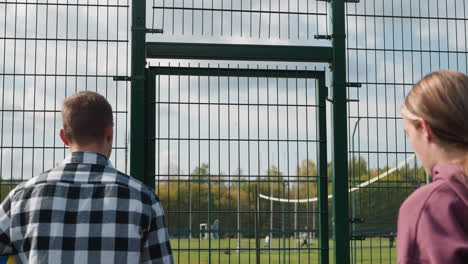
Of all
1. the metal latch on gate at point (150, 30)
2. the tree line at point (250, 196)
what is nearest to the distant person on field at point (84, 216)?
the tree line at point (250, 196)

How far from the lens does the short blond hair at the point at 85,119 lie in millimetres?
2348

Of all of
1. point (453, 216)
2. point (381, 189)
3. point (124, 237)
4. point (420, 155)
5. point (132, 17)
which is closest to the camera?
point (453, 216)

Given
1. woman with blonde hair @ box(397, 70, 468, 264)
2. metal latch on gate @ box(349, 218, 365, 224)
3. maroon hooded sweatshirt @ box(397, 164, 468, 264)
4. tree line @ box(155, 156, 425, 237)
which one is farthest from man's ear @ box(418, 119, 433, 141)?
metal latch on gate @ box(349, 218, 365, 224)

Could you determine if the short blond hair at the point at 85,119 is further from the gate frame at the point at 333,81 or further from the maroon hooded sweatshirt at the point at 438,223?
the gate frame at the point at 333,81

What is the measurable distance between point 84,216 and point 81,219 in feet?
0.05

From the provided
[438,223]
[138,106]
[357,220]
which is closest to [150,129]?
[138,106]

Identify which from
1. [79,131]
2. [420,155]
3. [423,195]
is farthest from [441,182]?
[79,131]

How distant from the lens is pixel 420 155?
1.58 m

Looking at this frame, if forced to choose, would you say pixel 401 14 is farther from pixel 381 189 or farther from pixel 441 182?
pixel 441 182

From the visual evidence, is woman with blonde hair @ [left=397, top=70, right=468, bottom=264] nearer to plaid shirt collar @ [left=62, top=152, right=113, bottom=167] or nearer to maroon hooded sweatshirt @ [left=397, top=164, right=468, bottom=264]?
maroon hooded sweatshirt @ [left=397, top=164, right=468, bottom=264]

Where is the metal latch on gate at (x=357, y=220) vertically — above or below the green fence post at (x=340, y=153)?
below

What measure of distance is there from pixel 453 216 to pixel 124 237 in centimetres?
124

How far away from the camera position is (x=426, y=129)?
1.52 metres

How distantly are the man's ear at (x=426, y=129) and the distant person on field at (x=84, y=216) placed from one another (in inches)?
43.8
